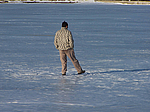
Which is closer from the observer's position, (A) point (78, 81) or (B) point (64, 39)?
(A) point (78, 81)

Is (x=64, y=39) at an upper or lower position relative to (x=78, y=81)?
upper

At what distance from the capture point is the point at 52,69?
41.4 feet

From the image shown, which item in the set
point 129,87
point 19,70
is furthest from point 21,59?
point 129,87

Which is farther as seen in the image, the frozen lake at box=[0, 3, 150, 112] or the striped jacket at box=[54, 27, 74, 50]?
the striped jacket at box=[54, 27, 74, 50]

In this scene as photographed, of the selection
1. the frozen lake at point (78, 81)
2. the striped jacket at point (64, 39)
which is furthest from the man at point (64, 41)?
the frozen lake at point (78, 81)

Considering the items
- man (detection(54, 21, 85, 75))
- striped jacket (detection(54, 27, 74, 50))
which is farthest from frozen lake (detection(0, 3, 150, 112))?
striped jacket (detection(54, 27, 74, 50))

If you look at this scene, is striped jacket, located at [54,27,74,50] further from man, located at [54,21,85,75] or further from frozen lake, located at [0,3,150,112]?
frozen lake, located at [0,3,150,112]

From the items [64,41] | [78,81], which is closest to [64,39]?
[64,41]

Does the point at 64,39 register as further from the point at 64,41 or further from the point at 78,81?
the point at 78,81

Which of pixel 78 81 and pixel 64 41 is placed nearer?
pixel 78 81

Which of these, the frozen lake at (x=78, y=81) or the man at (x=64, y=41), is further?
the man at (x=64, y=41)

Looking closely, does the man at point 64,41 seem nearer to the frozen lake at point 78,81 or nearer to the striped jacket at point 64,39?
the striped jacket at point 64,39

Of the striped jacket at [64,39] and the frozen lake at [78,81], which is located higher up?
the striped jacket at [64,39]

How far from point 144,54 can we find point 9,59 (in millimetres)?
4725
